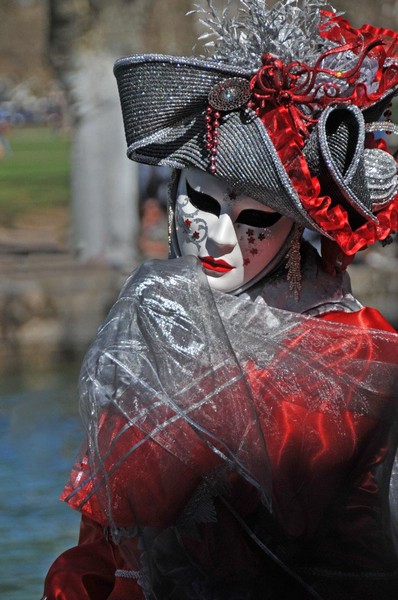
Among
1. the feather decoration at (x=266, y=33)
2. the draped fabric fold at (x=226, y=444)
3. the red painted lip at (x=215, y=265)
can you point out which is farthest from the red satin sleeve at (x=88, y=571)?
the feather decoration at (x=266, y=33)

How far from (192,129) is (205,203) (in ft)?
0.48

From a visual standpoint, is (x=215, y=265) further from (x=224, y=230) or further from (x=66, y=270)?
(x=66, y=270)

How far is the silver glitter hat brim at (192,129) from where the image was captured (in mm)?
2463

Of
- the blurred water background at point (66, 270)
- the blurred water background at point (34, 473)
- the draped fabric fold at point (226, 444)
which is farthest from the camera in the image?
the blurred water background at point (66, 270)

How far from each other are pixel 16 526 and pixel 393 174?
7.98ft

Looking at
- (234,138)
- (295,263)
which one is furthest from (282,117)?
(295,263)

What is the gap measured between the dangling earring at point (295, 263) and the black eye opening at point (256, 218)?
60mm

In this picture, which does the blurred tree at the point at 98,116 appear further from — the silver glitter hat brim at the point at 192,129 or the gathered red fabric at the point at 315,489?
the gathered red fabric at the point at 315,489

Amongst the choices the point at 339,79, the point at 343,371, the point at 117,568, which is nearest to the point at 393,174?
the point at 339,79

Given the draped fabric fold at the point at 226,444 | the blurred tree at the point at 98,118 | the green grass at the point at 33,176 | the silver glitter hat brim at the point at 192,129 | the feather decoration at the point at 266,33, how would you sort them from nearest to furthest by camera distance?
the draped fabric fold at the point at 226,444, the silver glitter hat brim at the point at 192,129, the feather decoration at the point at 266,33, the blurred tree at the point at 98,118, the green grass at the point at 33,176

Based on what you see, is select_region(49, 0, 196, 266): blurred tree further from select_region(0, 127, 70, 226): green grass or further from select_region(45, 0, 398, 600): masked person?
select_region(45, 0, 398, 600): masked person

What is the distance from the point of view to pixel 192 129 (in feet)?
8.37

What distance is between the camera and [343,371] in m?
2.31

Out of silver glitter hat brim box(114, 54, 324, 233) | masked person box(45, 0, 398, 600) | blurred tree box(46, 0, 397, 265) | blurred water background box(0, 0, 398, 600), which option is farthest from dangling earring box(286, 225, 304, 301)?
blurred tree box(46, 0, 397, 265)
